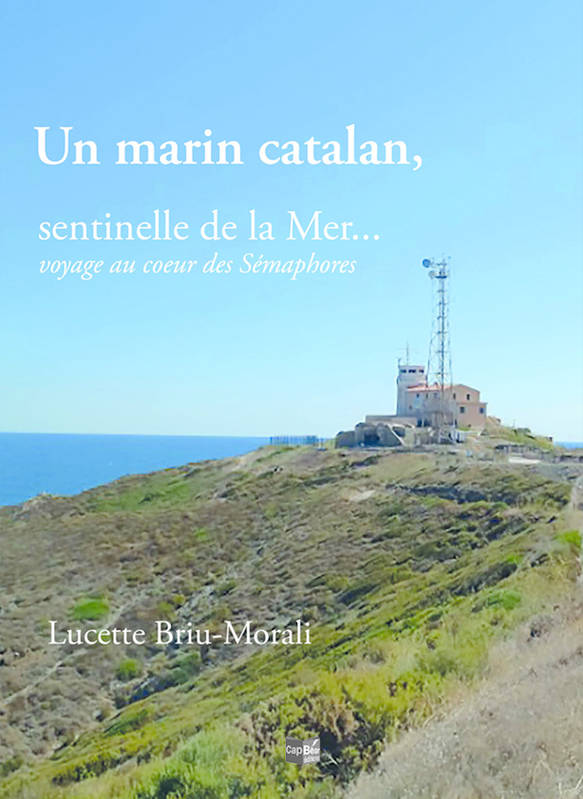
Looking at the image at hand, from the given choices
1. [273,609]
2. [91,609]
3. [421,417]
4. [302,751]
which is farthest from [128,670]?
[421,417]

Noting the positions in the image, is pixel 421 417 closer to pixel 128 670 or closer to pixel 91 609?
pixel 91 609

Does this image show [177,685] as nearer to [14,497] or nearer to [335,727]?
[335,727]

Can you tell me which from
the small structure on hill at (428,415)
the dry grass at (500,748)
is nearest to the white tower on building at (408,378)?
the small structure on hill at (428,415)

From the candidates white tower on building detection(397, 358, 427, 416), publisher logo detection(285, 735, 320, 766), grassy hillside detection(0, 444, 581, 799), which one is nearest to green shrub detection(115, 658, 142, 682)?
grassy hillside detection(0, 444, 581, 799)

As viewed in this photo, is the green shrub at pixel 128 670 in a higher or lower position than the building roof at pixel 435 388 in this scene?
lower

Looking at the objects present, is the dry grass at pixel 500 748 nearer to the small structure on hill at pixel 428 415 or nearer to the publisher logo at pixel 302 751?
the publisher logo at pixel 302 751
